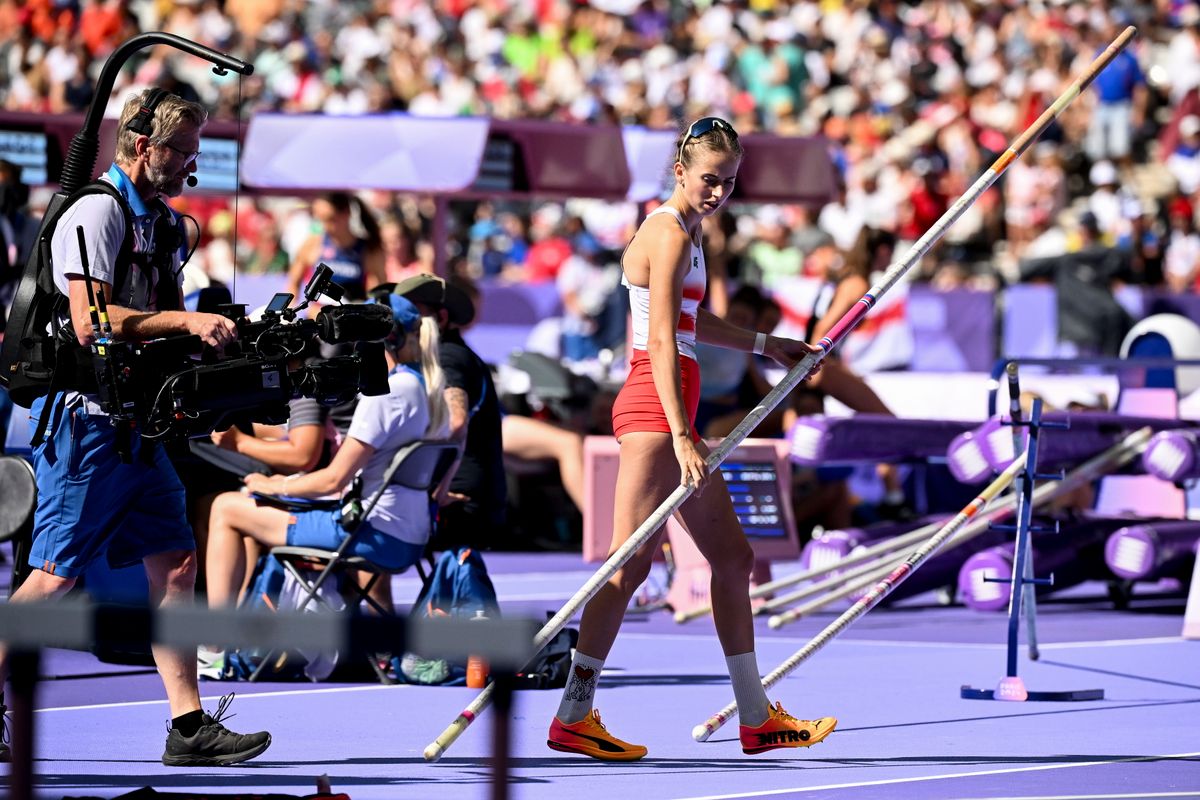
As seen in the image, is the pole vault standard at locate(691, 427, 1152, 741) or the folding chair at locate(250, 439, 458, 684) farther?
the folding chair at locate(250, 439, 458, 684)

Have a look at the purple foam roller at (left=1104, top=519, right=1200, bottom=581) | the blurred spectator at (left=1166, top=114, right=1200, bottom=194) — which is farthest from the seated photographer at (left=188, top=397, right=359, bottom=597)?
the blurred spectator at (left=1166, top=114, right=1200, bottom=194)

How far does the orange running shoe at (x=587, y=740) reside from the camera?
22.8 ft

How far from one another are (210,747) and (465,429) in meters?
3.06

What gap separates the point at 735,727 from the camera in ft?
25.7

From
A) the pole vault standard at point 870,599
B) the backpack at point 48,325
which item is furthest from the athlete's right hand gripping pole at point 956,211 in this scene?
the backpack at point 48,325

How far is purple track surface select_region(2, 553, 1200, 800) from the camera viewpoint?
6504mm

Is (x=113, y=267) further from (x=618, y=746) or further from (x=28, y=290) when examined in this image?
(x=618, y=746)

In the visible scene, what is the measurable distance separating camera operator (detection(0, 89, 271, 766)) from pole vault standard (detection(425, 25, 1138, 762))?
0.70 m

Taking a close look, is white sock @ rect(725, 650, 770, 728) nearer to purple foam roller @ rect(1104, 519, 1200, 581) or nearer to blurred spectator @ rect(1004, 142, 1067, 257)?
purple foam roller @ rect(1104, 519, 1200, 581)

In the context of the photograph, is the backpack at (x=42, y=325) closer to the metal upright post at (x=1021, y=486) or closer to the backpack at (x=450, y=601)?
the backpack at (x=450, y=601)

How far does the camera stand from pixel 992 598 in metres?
10.3

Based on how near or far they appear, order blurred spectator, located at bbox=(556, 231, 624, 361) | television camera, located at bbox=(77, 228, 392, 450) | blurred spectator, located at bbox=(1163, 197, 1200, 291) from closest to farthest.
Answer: television camera, located at bbox=(77, 228, 392, 450), blurred spectator, located at bbox=(556, 231, 624, 361), blurred spectator, located at bbox=(1163, 197, 1200, 291)

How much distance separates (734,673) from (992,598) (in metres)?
3.55

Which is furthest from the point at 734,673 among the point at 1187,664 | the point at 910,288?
the point at 910,288
